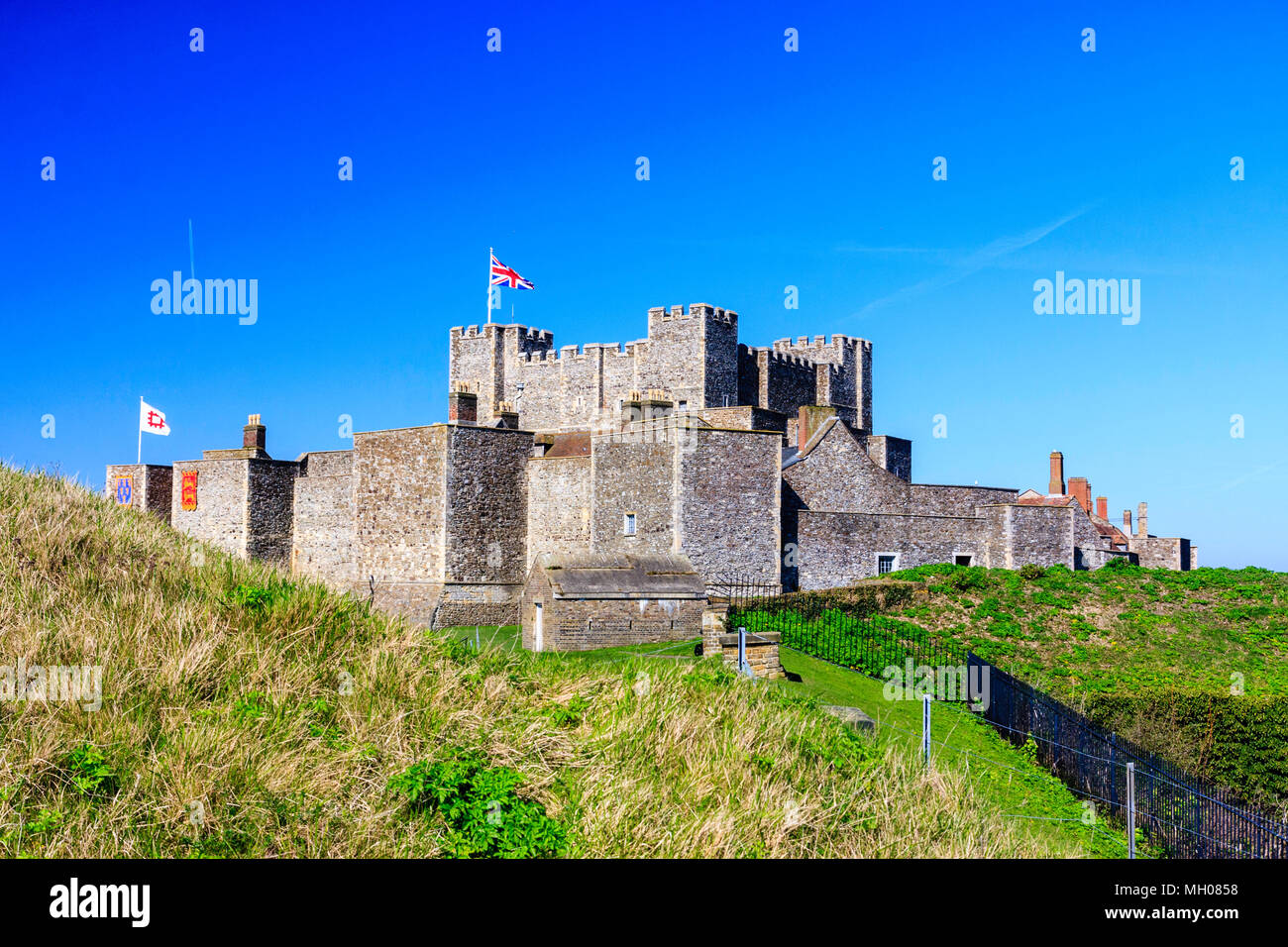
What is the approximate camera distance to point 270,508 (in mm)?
38500

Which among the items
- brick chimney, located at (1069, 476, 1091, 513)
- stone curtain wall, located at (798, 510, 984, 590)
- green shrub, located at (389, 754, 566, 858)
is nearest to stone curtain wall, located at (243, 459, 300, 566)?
stone curtain wall, located at (798, 510, 984, 590)

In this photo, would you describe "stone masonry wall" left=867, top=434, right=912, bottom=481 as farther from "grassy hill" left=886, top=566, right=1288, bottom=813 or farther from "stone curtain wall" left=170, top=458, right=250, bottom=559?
"stone curtain wall" left=170, top=458, right=250, bottom=559

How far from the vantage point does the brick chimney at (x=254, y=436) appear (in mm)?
38719

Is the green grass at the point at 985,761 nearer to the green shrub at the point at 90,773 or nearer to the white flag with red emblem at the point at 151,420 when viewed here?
the green shrub at the point at 90,773

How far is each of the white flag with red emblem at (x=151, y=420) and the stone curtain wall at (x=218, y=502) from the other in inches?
98.0

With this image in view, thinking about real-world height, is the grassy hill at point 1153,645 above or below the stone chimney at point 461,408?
below

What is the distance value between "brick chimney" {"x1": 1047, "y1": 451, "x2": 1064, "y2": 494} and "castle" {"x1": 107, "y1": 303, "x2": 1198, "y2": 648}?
7.85 meters

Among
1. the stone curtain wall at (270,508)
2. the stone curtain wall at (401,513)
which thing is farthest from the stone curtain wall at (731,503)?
the stone curtain wall at (270,508)

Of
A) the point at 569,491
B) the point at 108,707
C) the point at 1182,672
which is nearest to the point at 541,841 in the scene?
the point at 108,707

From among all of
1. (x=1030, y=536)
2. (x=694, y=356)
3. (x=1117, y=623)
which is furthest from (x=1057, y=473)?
(x=1117, y=623)

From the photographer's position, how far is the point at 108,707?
25.3ft

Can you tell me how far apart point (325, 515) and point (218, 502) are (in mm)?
5320

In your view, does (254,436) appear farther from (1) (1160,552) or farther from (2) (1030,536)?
(1) (1160,552)
